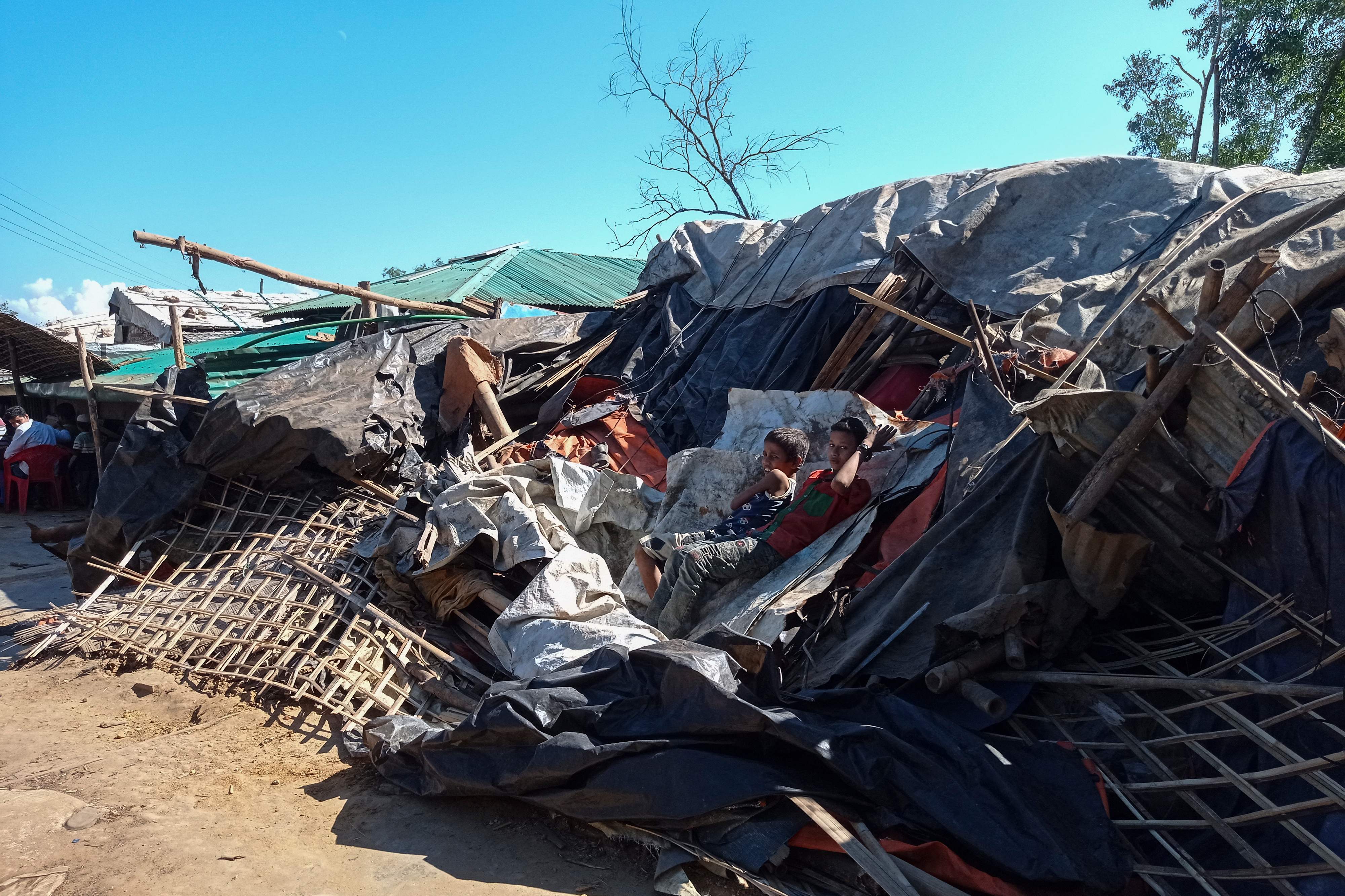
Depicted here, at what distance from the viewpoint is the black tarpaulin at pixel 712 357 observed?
622 centimetres

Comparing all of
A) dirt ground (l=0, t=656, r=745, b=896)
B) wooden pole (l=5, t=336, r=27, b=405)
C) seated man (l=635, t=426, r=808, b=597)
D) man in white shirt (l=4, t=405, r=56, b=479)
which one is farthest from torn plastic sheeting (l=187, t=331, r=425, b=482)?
wooden pole (l=5, t=336, r=27, b=405)

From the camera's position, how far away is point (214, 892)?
2.58 meters

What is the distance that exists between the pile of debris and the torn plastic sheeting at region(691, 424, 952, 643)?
0.07ft

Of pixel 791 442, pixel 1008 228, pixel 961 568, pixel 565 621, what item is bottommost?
pixel 565 621

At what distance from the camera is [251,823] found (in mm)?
3041

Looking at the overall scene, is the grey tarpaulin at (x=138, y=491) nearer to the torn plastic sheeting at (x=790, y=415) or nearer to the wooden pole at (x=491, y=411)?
the wooden pole at (x=491, y=411)

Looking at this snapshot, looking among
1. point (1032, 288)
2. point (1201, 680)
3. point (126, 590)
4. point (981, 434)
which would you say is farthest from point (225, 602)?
point (1032, 288)

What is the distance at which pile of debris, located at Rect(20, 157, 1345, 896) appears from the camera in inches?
92.7

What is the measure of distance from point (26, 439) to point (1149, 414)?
11707 mm

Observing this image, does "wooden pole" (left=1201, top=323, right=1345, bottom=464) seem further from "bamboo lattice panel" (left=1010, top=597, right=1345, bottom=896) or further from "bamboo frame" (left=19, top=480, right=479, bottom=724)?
"bamboo frame" (left=19, top=480, right=479, bottom=724)

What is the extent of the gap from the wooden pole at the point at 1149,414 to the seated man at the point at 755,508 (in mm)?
1767

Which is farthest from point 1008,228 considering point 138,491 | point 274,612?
point 138,491

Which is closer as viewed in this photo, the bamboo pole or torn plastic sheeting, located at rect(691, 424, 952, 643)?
the bamboo pole

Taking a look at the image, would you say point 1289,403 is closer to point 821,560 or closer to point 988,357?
point 988,357
